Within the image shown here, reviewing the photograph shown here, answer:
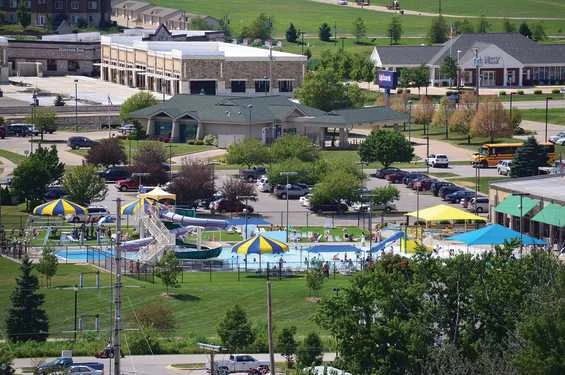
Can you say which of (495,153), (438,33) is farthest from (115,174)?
(438,33)

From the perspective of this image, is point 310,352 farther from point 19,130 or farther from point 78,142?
point 19,130

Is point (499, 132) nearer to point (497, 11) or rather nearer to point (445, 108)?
point (445, 108)

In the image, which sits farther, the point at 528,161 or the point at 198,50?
the point at 198,50

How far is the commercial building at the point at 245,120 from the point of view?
86.0 m

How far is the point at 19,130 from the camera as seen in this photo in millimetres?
88438

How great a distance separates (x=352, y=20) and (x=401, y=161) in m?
85.2

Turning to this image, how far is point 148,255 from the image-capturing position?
55.0 m

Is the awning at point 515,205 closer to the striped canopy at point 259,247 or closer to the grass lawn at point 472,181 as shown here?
the striped canopy at point 259,247

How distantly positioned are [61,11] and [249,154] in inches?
2694

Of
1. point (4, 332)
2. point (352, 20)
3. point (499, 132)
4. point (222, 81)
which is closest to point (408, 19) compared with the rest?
point (352, 20)

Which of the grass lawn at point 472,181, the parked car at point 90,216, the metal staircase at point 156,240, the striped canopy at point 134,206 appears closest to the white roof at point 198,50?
the grass lawn at point 472,181

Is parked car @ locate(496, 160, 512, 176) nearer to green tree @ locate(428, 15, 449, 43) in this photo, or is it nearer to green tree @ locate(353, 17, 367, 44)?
green tree @ locate(428, 15, 449, 43)

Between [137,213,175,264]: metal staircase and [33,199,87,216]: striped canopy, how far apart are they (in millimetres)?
4050

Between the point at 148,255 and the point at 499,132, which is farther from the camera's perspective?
the point at 499,132
